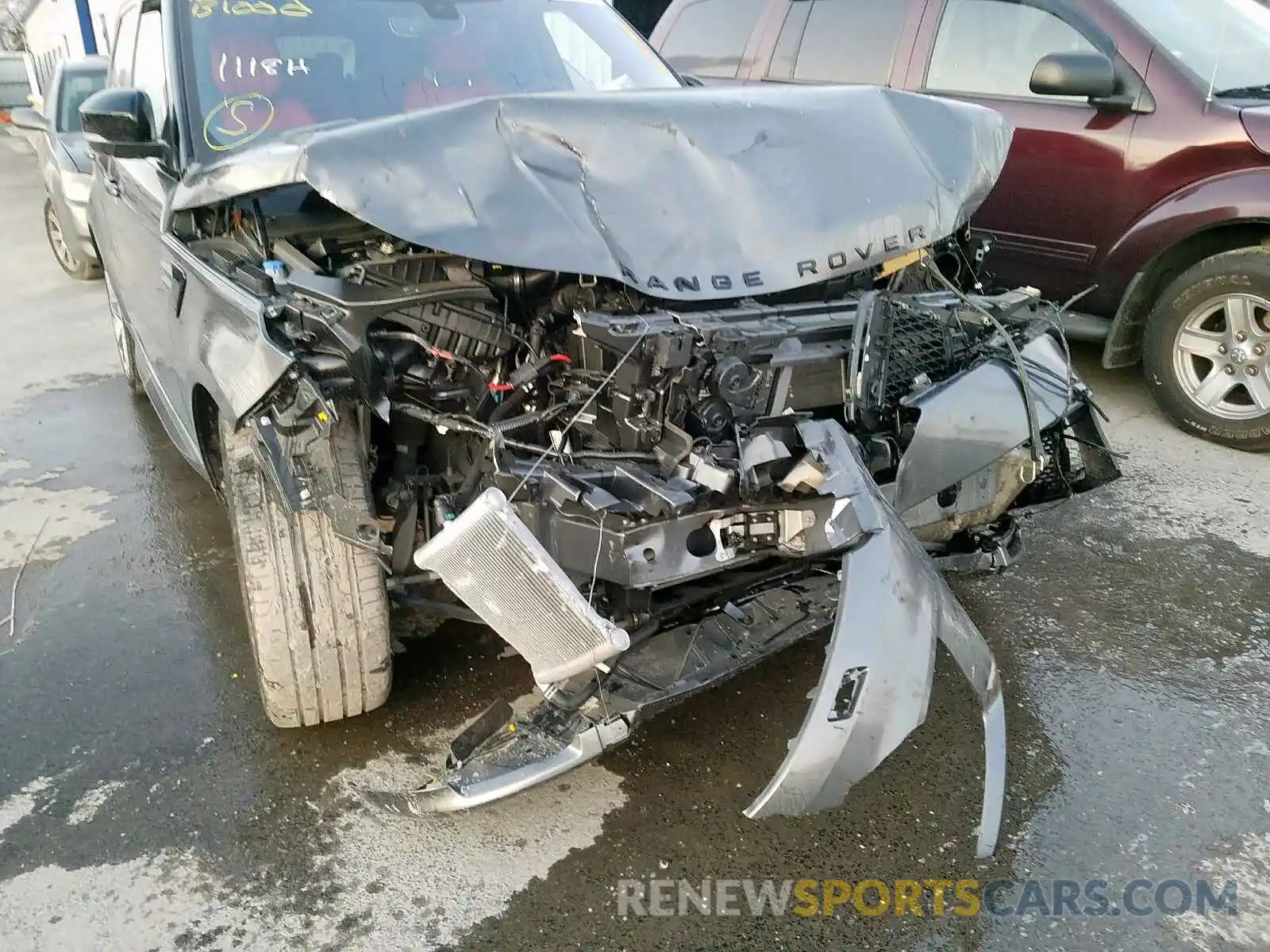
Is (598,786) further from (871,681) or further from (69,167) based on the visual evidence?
(69,167)

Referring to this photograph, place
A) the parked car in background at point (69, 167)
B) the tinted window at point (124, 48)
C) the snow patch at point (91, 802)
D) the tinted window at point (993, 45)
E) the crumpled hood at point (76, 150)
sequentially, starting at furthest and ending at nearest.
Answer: the parked car in background at point (69, 167) < the crumpled hood at point (76, 150) < the tinted window at point (993, 45) < the tinted window at point (124, 48) < the snow patch at point (91, 802)

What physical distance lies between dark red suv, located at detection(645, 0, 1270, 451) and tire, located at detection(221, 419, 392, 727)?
3.76m

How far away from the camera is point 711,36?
19.4 feet

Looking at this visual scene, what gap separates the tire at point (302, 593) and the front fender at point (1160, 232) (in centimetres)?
387

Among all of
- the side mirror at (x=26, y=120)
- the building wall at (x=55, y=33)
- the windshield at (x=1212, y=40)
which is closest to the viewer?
the windshield at (x=1212, y=40)

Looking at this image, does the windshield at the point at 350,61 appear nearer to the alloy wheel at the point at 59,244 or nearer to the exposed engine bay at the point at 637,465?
the exposed engine bay at the point at 637,465

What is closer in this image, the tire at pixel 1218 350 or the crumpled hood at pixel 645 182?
the crumpled hood at pixel 645 182

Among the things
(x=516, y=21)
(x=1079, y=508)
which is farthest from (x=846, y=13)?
(x=1079, y=508)

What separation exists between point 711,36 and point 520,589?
5029 mm

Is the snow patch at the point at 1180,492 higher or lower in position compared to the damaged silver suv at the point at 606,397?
lower

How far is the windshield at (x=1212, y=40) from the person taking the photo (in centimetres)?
436

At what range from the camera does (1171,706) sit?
273 centimetres


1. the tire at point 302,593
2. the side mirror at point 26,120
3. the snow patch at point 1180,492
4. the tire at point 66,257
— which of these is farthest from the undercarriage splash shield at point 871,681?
the tire at point 66,257

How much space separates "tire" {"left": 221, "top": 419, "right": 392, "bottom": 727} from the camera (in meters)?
2.37
